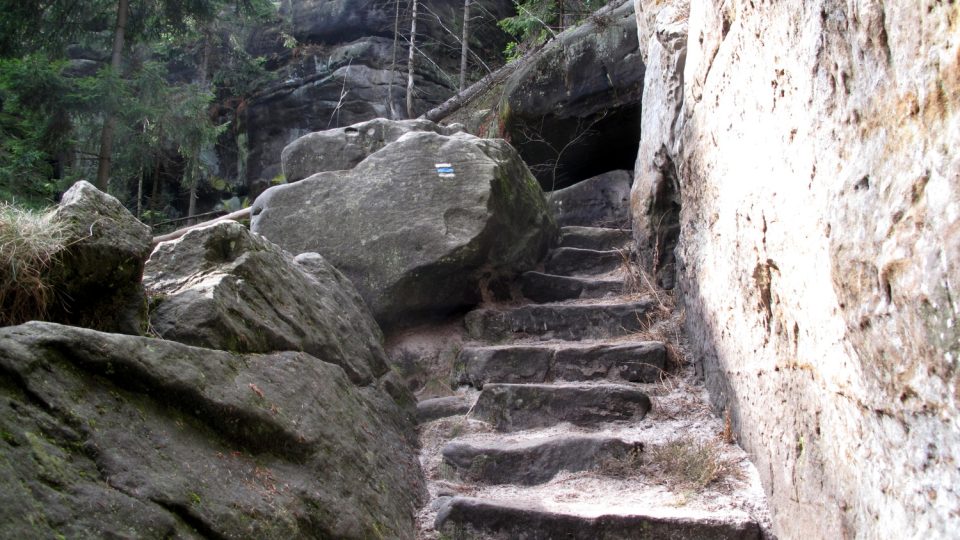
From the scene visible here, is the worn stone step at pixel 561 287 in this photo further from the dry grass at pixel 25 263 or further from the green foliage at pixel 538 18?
the green foliage at pixel 538 18

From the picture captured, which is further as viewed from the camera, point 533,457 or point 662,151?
point 662,151

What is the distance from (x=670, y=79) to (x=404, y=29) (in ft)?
38.7

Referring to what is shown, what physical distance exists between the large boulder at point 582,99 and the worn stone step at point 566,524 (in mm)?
5414

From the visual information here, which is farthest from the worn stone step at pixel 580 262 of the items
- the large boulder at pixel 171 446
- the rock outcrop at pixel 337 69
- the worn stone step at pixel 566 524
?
the rock outcrop at pixel 337 69

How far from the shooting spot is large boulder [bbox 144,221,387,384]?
264 centimetres

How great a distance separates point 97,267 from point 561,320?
3283mm

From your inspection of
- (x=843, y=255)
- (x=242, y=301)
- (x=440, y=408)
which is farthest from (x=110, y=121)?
(x=843, y=255)

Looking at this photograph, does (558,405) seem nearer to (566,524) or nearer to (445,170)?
(566,524)

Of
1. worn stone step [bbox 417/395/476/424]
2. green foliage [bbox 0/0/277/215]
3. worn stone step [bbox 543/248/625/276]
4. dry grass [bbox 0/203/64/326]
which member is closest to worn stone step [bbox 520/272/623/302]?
worn stone step [bbox 543/248/625/276]

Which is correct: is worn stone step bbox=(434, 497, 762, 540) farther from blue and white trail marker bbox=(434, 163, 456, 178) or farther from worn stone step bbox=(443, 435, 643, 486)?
blue and white trail marker bbox=(434, 163, 456, 178)

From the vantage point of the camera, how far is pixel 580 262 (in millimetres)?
6277

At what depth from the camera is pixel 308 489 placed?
8.15ft

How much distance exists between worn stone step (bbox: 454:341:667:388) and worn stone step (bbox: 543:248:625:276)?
1.63 m

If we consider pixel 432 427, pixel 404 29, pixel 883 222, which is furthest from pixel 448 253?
pixel 404 29
